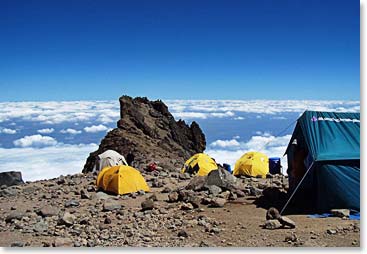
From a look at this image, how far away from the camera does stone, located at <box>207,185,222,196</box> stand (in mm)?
9677

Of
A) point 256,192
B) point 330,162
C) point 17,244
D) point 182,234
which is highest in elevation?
point 330,162

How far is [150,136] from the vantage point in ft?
82.8

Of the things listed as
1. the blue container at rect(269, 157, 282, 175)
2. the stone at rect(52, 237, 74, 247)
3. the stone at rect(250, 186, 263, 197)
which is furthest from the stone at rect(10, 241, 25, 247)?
the blue container at rect(269, 157, 282, 175)

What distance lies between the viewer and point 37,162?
132ft

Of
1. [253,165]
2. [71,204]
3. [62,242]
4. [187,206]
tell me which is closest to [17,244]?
[62,242]

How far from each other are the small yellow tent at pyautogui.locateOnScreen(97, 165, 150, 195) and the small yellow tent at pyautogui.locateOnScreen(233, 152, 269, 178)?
4775 mm

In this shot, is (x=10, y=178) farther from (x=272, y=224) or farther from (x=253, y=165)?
(x=272, y=224)

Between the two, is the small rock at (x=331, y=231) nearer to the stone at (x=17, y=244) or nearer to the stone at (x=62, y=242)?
the stone at (x=62, y=242)

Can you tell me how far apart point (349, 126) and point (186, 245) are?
12.3 feet

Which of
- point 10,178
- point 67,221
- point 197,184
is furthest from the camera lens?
point 10,178

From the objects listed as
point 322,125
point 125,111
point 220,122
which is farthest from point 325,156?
point 220,122

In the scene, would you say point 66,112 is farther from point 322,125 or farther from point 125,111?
point 322,125

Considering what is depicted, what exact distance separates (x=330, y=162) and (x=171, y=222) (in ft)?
9.41

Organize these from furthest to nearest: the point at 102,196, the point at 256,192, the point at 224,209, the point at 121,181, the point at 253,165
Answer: the point at 253,165
the point at 121,181
the point at 102,196
the point at 256,192
the point at 224,209
